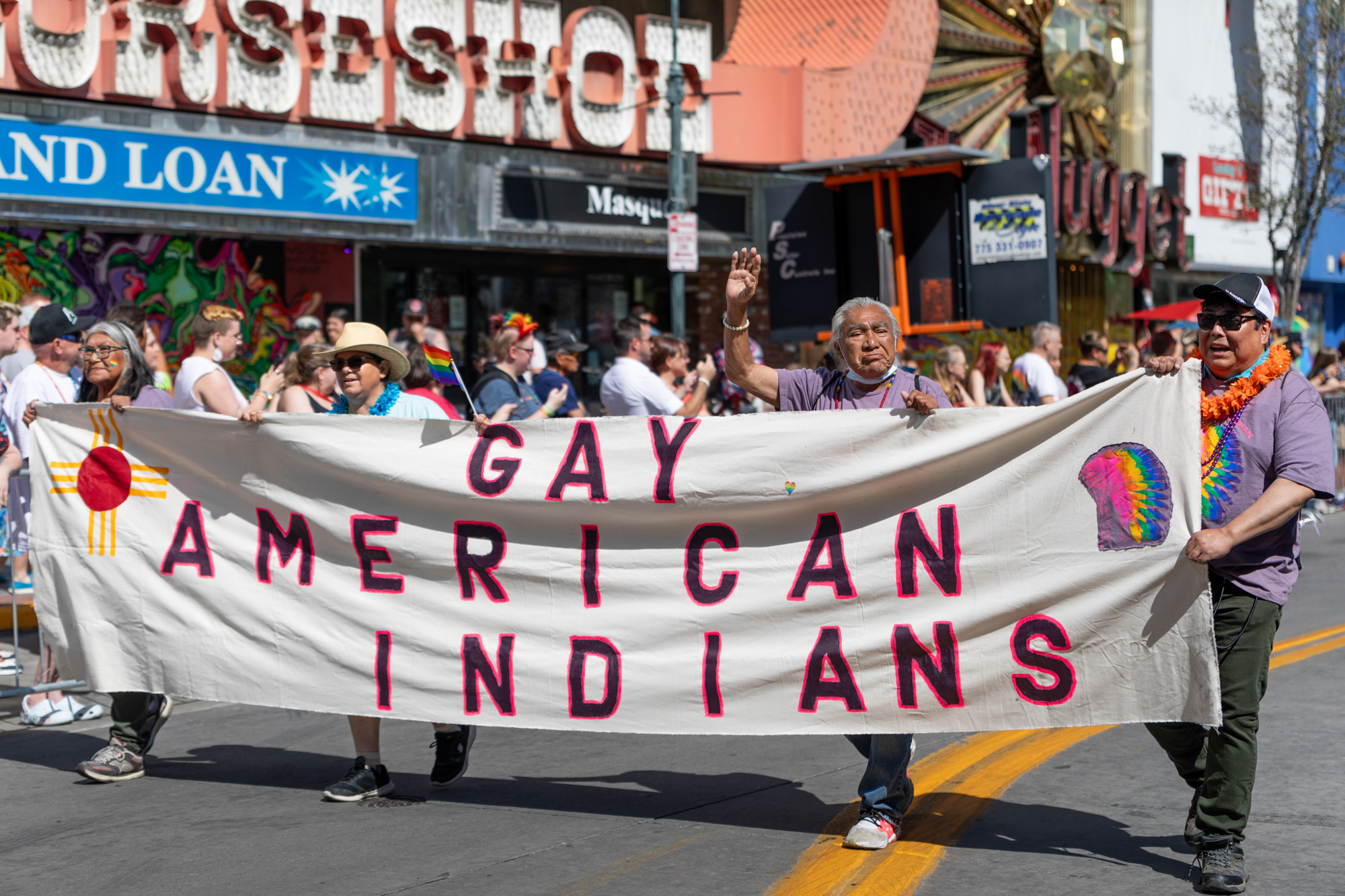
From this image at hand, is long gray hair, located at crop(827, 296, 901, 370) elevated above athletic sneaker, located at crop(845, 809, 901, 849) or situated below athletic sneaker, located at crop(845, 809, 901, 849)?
above

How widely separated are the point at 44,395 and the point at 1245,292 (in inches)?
235

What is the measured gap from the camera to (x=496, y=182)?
53.1ft

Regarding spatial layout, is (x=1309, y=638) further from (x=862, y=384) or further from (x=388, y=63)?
(x=388, y=63)

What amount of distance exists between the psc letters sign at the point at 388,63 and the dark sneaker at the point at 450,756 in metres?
8.74

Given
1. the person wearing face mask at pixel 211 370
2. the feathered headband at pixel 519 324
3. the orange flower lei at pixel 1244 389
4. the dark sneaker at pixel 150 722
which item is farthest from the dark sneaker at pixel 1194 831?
the feathered headband at pixel 519 324

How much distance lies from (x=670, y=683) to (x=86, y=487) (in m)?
2.71

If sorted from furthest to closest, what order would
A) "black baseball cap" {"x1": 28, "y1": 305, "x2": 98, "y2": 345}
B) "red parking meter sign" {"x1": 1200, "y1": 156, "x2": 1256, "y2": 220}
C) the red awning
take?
1. "red parking meter sign" {"x1": 1200, "y1": 156, "x2": 1256, "y2": 220}
2. the red awning
3. "black baseball cap" {"x1": 28, "y1": 305, "x2": 98, "y2": 345}

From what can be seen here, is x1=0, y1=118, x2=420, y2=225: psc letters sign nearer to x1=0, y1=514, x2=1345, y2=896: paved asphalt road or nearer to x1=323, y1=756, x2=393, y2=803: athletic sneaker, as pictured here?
x1=0, y1=514, x2=1345, y2=896: paved asphalt road

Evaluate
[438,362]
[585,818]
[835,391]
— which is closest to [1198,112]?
[438,362]

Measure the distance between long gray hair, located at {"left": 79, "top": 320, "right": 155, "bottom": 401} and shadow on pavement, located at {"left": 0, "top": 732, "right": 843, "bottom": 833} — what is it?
162 centimetres

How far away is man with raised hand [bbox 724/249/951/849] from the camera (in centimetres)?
529

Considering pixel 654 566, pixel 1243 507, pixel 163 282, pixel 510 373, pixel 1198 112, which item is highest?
pixel 1198 112

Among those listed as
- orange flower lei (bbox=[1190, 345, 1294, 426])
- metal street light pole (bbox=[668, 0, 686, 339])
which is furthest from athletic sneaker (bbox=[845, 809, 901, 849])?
metal street light pole (bbox=[668, 0, 686, 339])

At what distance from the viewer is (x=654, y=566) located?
18.4 feet
